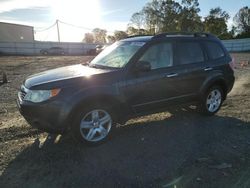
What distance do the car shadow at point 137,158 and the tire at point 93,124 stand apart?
0.16 metres

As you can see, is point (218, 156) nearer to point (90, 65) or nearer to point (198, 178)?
point (198, 178)

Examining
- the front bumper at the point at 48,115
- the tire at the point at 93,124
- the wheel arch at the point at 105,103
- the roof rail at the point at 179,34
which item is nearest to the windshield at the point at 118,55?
the roof rail at the point at 179,34

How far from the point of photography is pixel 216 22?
73.9 metres

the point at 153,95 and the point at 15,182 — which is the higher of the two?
the point at 153,95

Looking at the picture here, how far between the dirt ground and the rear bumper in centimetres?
44

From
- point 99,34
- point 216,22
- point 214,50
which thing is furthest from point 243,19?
point 214,50

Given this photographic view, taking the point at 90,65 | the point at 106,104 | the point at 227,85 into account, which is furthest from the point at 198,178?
the point at 227,85

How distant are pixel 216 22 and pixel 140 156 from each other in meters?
75.3

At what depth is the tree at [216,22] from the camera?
73312 mm

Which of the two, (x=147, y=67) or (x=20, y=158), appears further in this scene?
(x=147, y=67)

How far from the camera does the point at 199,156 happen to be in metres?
4.67

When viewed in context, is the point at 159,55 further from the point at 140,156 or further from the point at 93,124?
the point at 140,156

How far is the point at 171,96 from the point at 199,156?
159 centimetres

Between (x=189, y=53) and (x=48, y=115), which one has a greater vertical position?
(x=189, y=53)
